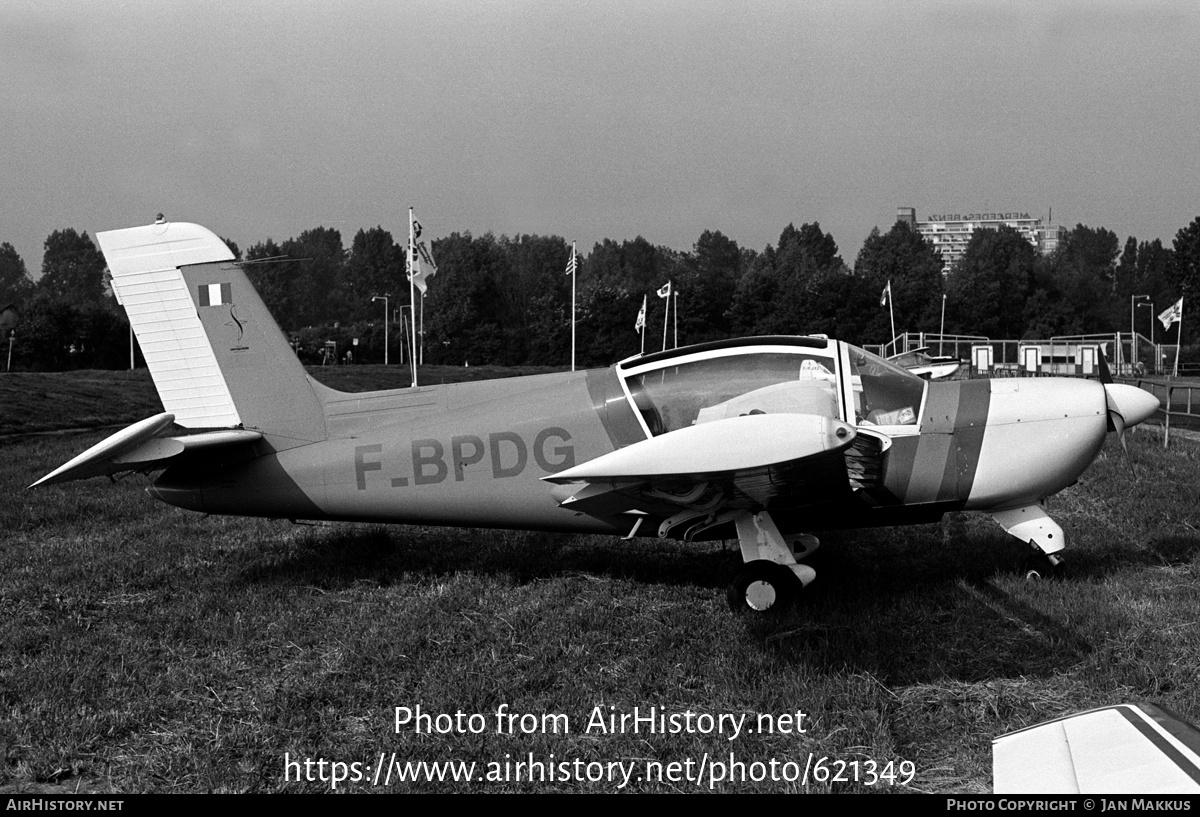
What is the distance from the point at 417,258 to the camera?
860 inches

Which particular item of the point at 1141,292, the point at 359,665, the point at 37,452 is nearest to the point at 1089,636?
the point at 359,665

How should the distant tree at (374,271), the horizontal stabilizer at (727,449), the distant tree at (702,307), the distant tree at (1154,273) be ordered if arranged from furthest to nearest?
the distant tree at (374,271)
the distant tree at (1154,273)
the distant tree at (702,307)
the horizontal stabilizer at (727,449)

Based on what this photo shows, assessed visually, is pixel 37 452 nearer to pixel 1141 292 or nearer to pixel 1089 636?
pixel 1089 636

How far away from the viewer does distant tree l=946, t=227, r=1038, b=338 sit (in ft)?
284

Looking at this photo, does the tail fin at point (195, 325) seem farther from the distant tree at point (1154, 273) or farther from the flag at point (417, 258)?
the distant tree at point (1154, 273)

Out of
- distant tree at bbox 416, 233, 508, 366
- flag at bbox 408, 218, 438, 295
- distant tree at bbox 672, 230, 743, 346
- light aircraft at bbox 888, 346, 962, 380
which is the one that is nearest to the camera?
light aircraft at bbox 888, 346, 962, 380

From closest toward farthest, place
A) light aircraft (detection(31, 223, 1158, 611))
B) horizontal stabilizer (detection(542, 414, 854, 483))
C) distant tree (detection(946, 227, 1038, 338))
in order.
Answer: horizontal stabilizer (detection(542, 414, 854, 483)), light aircraft (detection(31, 223, 1158, 611)), distant tree (detection(946, 227, 1038, 338))

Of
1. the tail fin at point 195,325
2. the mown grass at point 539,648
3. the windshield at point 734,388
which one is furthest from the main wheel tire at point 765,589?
the tail fin at point 195,325

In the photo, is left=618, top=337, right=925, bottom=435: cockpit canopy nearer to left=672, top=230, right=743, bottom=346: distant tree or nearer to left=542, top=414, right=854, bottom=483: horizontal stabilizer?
left=542, top=414, right=854, bottom=483: horizontal stabilizer

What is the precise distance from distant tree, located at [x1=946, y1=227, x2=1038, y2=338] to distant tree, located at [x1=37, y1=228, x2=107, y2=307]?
101666 mm

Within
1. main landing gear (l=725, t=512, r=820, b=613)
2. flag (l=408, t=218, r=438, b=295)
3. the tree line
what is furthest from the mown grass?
the tree line

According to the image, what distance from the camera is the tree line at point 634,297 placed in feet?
240

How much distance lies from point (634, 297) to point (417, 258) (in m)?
58.6

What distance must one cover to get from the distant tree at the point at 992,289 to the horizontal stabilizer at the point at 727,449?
285ft
